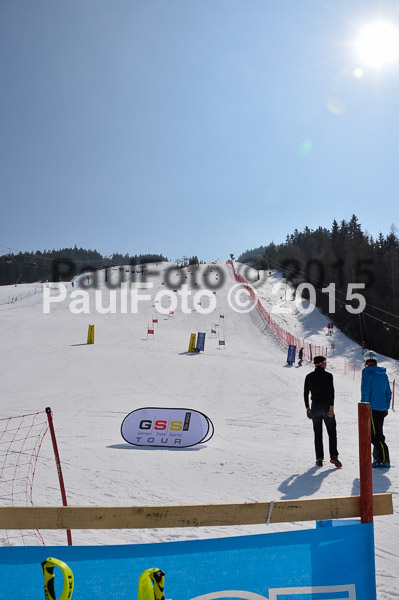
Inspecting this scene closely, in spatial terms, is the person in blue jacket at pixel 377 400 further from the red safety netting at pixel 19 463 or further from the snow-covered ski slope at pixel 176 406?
the red safety netting at pixel 19 463

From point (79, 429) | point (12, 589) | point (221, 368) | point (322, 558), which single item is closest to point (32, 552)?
point (12, 589)

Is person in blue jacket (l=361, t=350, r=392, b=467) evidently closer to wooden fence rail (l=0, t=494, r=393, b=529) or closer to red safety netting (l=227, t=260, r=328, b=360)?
wooden fence rail (l=0, t=494, r=393, b=529)

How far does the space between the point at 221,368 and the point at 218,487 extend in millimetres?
→ 12846

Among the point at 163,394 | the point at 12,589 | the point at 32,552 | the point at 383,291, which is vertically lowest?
the point at 163,394

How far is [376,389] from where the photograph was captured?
254 inches

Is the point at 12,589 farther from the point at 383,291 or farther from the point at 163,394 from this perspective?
the point at 383,291

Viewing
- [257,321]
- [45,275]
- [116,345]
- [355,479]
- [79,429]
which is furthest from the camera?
[45,275]

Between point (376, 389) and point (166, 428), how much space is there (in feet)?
13.8

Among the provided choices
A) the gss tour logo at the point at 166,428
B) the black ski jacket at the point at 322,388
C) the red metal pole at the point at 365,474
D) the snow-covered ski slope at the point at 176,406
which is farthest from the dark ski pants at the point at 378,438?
the red metal pole at the point at 365,474

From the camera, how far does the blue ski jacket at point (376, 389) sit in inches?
252

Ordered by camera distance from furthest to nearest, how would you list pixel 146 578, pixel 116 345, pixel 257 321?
pixel 257 321
pixel 116 345
pixel 146 578

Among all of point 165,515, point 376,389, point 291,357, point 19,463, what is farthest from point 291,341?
point 165,515

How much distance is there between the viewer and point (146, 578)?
1.94m

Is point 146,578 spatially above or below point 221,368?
above
